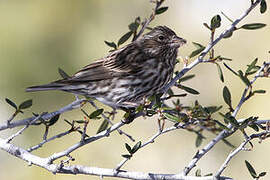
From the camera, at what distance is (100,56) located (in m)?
8.61

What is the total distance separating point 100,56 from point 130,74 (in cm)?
351

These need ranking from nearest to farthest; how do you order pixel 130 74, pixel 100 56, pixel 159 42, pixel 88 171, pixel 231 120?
pixel 231 120, pixel 88 171, pixel 130 74, pixel 159 42, pixel 100 56

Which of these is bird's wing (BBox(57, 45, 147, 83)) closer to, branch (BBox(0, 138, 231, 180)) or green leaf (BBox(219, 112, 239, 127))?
branch (BBox(0, 138, 231, 180))

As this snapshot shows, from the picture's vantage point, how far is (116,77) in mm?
5148

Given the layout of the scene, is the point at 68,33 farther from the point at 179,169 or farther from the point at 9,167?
the point at 179,169

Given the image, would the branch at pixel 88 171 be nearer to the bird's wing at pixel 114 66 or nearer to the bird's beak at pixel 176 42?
the bird's wing at pixel 114 66

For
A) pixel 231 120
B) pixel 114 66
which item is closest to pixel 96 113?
pixel 231 120

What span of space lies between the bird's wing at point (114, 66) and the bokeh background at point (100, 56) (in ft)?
8.54

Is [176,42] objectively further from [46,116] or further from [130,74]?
[46,116]

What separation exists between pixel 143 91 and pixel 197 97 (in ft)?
11.4

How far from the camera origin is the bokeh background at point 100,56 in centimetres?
763

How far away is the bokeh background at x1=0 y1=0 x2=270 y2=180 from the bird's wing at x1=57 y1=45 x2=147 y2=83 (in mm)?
2602

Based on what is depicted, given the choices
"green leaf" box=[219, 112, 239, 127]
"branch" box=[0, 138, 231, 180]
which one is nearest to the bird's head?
"green leaf" box=[219, 112, 239, 127]

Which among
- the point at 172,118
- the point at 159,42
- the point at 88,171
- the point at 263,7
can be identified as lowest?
the point at 88,171
